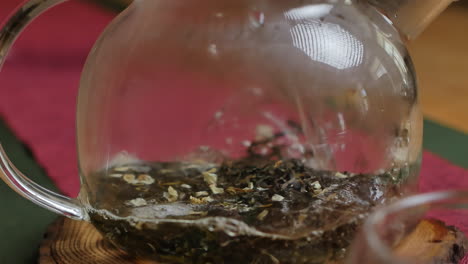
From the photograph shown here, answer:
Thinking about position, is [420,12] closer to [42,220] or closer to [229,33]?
[229,33]

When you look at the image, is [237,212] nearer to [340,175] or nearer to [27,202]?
[340,175]

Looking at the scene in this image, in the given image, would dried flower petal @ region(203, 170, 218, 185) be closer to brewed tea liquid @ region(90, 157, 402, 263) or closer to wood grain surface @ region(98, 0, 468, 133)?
brewed tea liquid @ region(90, 157, 402, 263)

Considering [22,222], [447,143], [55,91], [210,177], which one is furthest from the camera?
[55,91]

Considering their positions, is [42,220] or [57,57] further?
[57,57]

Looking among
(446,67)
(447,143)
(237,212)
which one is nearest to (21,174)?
(237,212)

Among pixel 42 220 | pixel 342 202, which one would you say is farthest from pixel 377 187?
pixel 42 220

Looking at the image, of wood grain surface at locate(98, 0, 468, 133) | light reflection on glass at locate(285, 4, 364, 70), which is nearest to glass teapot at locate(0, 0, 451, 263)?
light reflection on glass at locate(285, 4, 364, 70)
